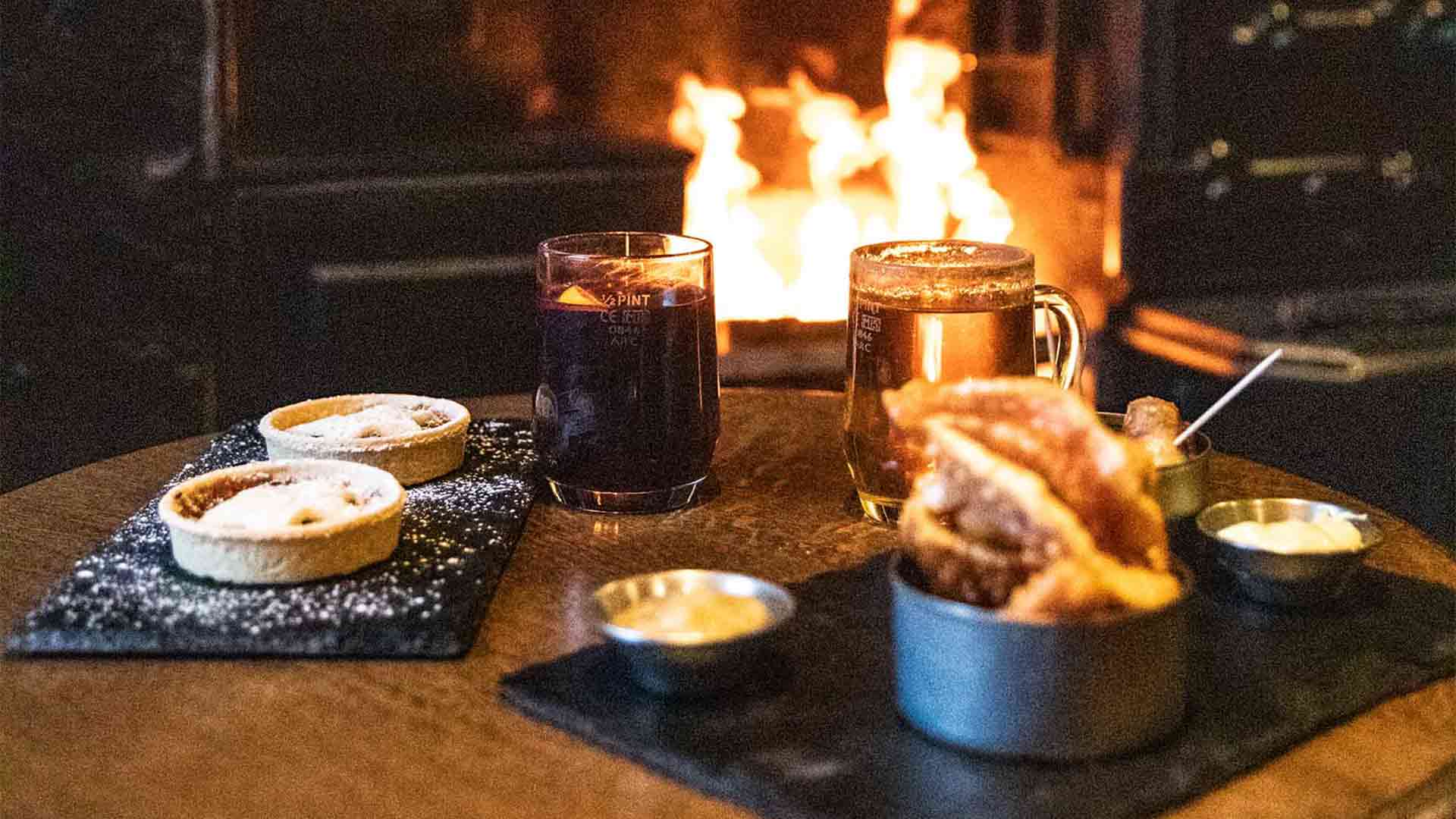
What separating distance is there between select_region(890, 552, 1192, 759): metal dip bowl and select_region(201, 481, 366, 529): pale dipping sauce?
0.53m

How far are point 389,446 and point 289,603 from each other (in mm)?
292

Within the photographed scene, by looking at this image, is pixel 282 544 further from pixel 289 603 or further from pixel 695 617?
pixel 695 617

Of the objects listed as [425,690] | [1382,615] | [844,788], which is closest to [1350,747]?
[1382,615]

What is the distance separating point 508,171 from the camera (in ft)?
10.5

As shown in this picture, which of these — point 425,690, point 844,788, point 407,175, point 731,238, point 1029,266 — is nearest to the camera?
point 844,788

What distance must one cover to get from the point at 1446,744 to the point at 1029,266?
1.78ft

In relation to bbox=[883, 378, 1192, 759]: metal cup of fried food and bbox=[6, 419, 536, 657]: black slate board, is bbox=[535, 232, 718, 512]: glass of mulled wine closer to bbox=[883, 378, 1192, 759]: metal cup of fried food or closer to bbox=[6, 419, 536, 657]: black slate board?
bbox=[6, 419, 536, 657]: black slate board

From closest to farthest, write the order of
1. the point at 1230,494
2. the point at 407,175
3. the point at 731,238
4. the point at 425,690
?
1. the point at 425,690
2. the point at 1230,494
3. the point at 407,175
4. the point at 731,238

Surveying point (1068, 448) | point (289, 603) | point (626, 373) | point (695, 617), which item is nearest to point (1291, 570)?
point (1068, 448)

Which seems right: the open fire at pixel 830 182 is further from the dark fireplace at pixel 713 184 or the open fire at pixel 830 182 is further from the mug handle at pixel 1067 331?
the mug handle at pixel 1067 331

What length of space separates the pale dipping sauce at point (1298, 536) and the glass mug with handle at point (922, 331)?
0.24 m

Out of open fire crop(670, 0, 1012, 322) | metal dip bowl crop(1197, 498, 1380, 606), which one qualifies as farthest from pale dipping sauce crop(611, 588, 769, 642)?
open fire crop(670, 0, 1012, 322)

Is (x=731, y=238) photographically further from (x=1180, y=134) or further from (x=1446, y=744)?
(x=1446, y=744)

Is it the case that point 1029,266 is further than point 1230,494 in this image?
No
